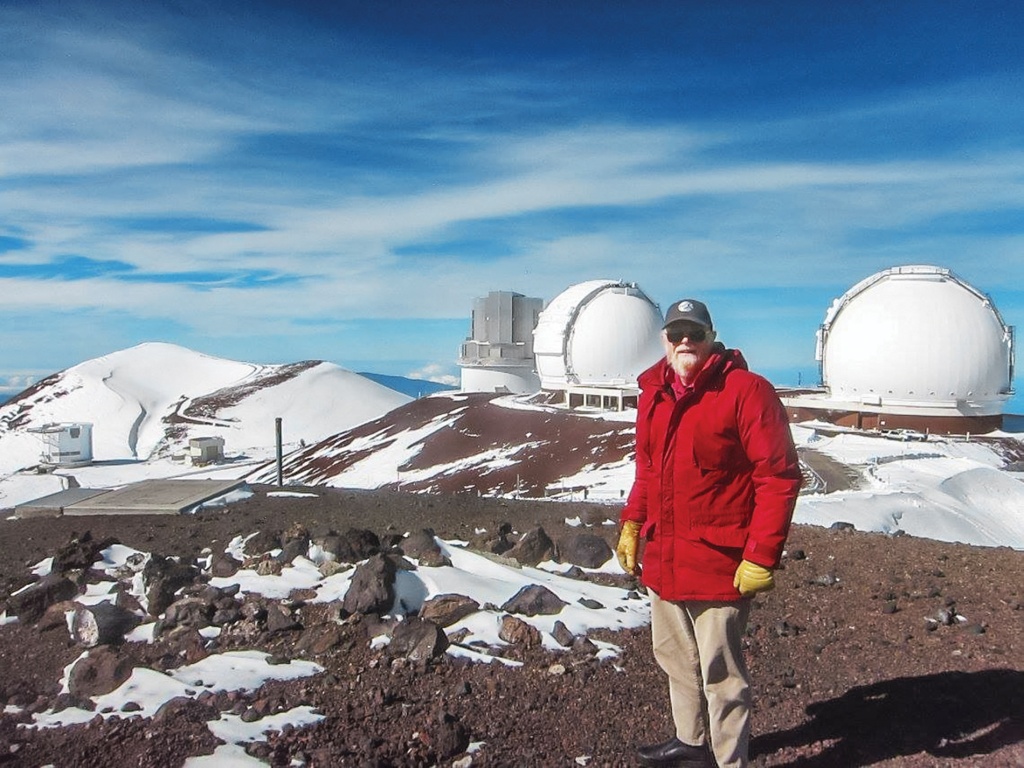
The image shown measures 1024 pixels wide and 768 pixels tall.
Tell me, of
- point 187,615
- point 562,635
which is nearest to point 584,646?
point 562,635

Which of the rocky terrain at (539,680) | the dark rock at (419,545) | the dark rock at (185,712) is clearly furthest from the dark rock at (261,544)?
the dark rock at (185,712)

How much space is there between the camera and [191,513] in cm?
949

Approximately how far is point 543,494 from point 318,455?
662 inches

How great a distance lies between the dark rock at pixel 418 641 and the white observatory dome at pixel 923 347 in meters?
26.0

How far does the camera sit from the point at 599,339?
117 ft

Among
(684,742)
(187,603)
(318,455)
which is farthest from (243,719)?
(318,455)

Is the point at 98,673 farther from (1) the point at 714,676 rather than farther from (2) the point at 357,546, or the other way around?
(1) the point at 714,676

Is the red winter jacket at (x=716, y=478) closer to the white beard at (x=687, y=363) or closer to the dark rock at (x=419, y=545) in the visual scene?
the white beard at (x=687, y=363)

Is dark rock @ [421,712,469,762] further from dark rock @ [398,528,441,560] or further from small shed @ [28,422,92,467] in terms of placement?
small shed @ [28,422,92,467]

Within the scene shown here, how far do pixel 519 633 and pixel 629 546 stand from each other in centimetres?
135

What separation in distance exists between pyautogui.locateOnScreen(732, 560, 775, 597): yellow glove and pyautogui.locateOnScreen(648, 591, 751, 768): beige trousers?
0.74ft

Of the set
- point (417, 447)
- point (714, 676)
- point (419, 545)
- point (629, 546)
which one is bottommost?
point (417, 447)

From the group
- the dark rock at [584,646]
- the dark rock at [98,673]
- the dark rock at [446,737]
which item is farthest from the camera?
the dark rock at [584,646]

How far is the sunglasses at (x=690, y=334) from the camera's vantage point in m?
3.46
